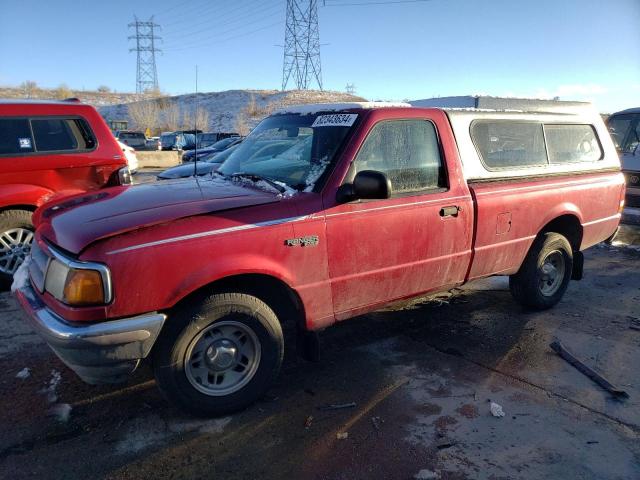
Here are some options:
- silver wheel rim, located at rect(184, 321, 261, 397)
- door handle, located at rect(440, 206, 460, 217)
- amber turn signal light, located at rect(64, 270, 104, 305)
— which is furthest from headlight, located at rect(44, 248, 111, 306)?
door handle, located at rect(440, 206, 460, 217)

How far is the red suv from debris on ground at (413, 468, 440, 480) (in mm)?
4763

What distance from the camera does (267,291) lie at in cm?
328

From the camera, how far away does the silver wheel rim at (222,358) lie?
299 cm

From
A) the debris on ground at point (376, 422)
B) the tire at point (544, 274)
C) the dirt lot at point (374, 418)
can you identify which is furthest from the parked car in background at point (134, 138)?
the debris on ground at point (376, 422)

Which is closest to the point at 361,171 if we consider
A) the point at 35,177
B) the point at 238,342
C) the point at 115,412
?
the point at 238,342

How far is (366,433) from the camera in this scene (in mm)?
2982

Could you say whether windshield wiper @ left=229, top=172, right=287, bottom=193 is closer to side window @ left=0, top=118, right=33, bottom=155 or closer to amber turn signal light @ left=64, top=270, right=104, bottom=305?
amber turn signal light @ left=64, top=270, right=104, bottom=305

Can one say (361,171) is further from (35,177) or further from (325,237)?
(35,177)

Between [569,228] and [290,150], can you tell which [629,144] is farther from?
[290,150]

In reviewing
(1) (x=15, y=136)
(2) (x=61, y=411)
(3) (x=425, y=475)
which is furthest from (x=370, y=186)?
(1) (x=15, y=136)

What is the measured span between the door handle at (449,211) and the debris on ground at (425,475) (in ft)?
6.17

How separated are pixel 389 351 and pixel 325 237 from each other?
56.5 inches

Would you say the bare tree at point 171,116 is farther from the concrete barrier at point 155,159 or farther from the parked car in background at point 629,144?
the parked car in background at point 629,144

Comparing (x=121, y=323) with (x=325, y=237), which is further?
(x=325, y=237)
